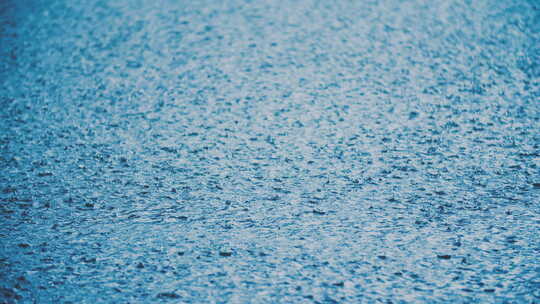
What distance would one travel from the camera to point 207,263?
158cm

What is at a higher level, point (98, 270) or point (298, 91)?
point (298, 91)

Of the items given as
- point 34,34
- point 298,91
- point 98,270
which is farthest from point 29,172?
point 34,34


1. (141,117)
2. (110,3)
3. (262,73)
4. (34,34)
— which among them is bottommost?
(141,117)

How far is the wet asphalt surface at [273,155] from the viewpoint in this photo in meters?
1.53

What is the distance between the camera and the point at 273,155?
215 centimetres

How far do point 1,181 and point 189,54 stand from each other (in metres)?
1.33

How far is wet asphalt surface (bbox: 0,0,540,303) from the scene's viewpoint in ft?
5.02

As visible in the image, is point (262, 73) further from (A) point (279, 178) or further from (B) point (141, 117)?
(A) point (279, 178)

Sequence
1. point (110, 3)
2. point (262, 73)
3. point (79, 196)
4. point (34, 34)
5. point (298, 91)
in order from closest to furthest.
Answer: point (79, 196)
point (298, 91)
point (262, 73)
point (34, 34)
point (110, 3)

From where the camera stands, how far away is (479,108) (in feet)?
7.91

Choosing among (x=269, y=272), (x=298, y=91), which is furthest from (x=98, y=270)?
(x=298, y=91)

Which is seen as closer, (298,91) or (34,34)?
(298,91)

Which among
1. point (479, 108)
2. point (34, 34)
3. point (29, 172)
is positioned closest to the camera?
point (29, 172)

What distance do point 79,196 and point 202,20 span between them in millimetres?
1855
